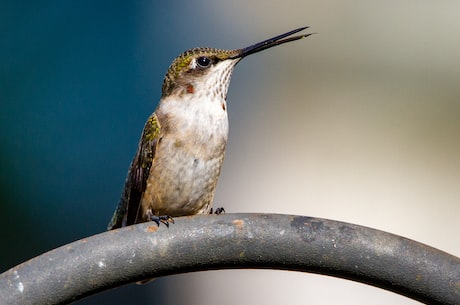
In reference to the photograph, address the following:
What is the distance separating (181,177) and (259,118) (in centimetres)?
314

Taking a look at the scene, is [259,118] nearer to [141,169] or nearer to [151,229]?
[141,169]

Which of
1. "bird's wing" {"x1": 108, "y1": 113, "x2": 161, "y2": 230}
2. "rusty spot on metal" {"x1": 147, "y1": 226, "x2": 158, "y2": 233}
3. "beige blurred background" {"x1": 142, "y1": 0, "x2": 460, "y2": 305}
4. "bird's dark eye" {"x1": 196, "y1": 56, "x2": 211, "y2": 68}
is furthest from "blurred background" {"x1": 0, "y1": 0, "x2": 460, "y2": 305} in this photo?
"rusty spot on metal" {"x1": 147, "y1": 226, "x2": 158, "y2": 233}

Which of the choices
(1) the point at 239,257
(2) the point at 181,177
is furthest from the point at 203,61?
(1) the point at 239,257

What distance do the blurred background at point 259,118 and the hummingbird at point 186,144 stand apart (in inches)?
93.6

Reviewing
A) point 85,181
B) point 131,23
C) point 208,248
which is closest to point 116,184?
point 85,181

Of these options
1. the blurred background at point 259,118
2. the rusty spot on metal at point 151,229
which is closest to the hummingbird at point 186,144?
the rusty spot on metal at point 151,229

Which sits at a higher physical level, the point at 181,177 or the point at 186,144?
the point at 186,144

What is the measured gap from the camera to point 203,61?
3.84m

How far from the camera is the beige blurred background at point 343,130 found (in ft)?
20.1

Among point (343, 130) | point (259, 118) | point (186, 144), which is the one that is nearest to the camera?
point (186, 144)

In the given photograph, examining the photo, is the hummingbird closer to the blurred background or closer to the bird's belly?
the bird's belly

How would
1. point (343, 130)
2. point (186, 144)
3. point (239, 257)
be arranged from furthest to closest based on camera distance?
point (343, 130), point (186, 144), point (239, 257)

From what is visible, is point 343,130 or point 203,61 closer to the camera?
point 203,61

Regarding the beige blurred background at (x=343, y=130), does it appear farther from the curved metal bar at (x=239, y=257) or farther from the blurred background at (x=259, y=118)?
the curved metal bar at (x=239, y=257)
